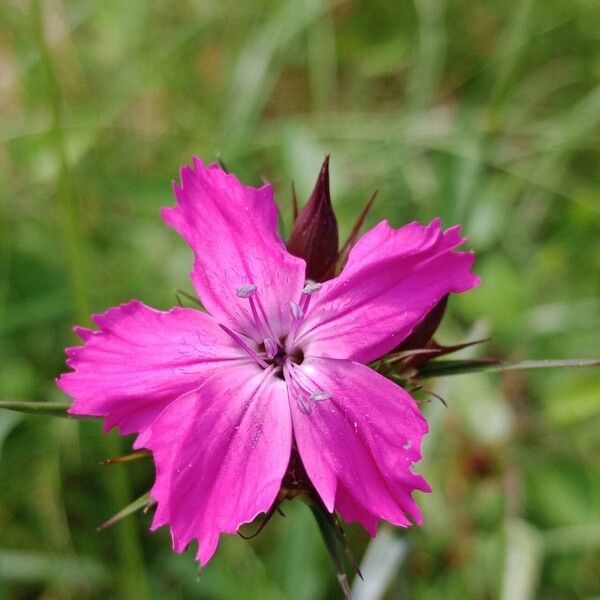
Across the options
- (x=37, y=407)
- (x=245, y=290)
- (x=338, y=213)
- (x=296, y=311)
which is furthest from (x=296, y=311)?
(x=338, y=213)

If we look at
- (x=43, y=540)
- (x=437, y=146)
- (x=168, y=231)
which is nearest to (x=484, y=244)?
(x=437, y=146)

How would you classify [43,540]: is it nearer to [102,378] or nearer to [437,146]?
[102,378]

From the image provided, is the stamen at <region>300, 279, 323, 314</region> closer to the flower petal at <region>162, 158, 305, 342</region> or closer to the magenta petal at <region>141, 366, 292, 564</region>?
the flower petal at <region>162, 158, 305, 342</region>

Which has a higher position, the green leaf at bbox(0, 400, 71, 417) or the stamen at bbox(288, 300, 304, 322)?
the stamen at bbox(288, 300, 304, 322)

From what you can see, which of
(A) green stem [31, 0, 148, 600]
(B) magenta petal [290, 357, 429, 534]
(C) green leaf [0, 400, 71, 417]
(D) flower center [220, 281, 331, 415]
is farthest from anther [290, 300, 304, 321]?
(A) green stem [31, 0, 148, 600]

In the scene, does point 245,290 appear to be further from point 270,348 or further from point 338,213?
point 338,213
